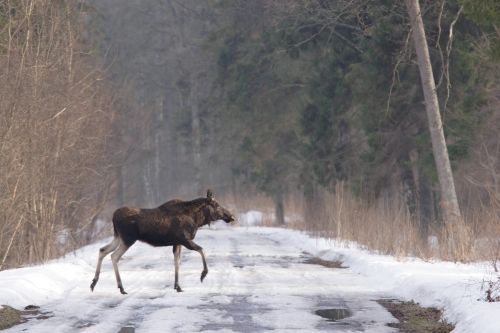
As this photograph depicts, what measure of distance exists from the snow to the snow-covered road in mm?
14

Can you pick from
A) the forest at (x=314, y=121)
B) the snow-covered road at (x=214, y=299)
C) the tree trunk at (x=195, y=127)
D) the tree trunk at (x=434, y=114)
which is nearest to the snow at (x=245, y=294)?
the snow-covered road at (x=214, y=299)

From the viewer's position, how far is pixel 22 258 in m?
18.5

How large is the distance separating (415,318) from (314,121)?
22386mm

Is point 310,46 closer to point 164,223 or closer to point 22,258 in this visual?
point 22,258

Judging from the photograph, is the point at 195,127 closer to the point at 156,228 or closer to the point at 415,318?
the point at 156,228

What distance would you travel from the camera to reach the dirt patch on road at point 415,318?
27.5 feet

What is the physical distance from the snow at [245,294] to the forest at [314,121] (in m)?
1.51

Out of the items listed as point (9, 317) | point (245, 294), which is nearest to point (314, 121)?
point (245, 294)

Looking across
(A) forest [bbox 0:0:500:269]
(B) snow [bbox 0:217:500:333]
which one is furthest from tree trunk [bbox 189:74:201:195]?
(B) snow [bbox 0:217:500:333]

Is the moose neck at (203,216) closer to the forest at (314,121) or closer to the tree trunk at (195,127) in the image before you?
the forest at (314,121)

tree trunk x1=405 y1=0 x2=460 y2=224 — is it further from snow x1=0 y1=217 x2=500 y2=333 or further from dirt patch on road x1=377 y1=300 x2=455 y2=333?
dirt patch on road x1=377 y1=300 x2=455 y2=333

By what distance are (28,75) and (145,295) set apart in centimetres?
621

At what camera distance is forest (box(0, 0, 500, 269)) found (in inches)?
632

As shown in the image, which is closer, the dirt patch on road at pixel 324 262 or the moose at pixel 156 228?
the moose at pixel 156 228
